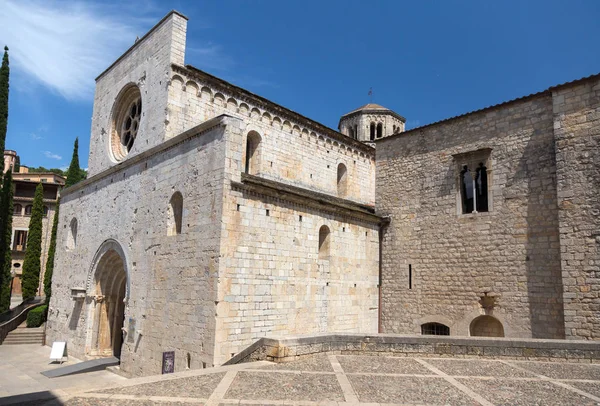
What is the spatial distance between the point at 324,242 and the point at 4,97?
74.3 feet

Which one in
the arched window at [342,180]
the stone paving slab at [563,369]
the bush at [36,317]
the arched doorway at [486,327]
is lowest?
the bush at [36,317]

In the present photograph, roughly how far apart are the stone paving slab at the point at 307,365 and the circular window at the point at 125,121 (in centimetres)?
1216

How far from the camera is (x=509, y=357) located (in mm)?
9141

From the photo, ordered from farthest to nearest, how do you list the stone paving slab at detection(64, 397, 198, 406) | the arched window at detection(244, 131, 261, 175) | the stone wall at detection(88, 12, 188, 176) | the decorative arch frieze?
the arched window at detection(244, 131, 261, 175)
the stone wall at detection(88, 12, 188, 176)
the decorative arch frieze
the stone paving slab at detection(64, 397, 198, 406)

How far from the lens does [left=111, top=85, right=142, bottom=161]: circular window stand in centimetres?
1752

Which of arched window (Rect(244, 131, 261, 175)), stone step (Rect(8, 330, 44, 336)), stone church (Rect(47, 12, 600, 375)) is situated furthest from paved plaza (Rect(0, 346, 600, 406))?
stone step (Rect(8, 330, 44, 336))

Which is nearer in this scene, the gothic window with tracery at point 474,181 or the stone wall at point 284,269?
the stone wall at point 284,269

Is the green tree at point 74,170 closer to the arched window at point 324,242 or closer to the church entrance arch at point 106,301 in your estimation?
the church entrance arch at point 106,301

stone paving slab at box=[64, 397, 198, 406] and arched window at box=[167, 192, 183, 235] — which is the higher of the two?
arched window at box=[167, 192, 183, 235]

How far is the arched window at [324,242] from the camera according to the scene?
562 inches

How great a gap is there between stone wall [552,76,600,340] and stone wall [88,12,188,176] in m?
11.9

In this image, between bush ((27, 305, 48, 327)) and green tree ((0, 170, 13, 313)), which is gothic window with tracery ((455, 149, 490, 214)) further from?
green tree ((0, 170, 13, 313))

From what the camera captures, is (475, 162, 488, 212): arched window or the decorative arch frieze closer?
(475, 162, 488, 212): arched window

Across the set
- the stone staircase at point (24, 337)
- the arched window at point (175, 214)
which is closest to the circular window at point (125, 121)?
the arched window at point (175, 214)
